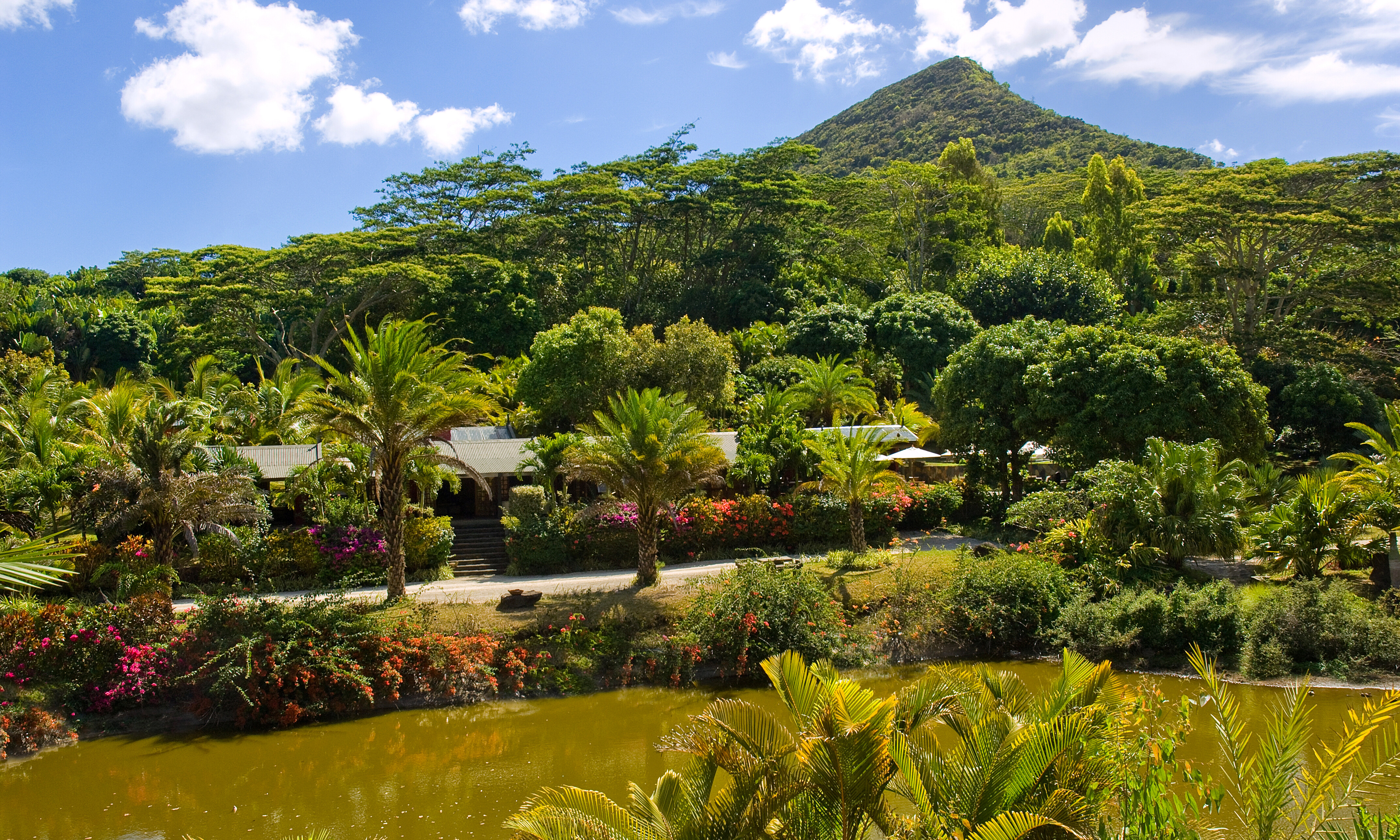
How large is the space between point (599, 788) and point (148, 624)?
8.68 metres

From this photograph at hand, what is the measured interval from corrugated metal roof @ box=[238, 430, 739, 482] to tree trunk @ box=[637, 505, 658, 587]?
247cm

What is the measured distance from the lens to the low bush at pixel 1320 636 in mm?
Result: 15000

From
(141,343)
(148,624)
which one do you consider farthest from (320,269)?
(148,624)

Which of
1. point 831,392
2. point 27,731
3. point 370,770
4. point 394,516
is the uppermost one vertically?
point 831,392

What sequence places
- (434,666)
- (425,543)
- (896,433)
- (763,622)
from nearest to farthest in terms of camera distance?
(434,666), (763,622), (425,543), (896,433)

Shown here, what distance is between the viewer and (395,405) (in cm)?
1627

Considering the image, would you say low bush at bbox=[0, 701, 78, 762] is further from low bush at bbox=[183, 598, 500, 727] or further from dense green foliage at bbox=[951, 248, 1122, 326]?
dense green foliage at bbox=[951, 248, 1122, 326]

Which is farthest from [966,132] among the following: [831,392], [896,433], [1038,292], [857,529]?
[857,529]

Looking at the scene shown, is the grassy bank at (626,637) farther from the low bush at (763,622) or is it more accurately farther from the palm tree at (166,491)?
the palm tree at (166,491)

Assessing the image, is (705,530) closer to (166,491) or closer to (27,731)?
(166,491)

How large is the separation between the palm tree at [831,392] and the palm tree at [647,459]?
14.3 m

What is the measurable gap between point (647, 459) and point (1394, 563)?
14.4 meters

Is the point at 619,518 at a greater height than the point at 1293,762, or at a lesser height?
lesser

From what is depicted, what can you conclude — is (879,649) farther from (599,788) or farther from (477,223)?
(477,223)
